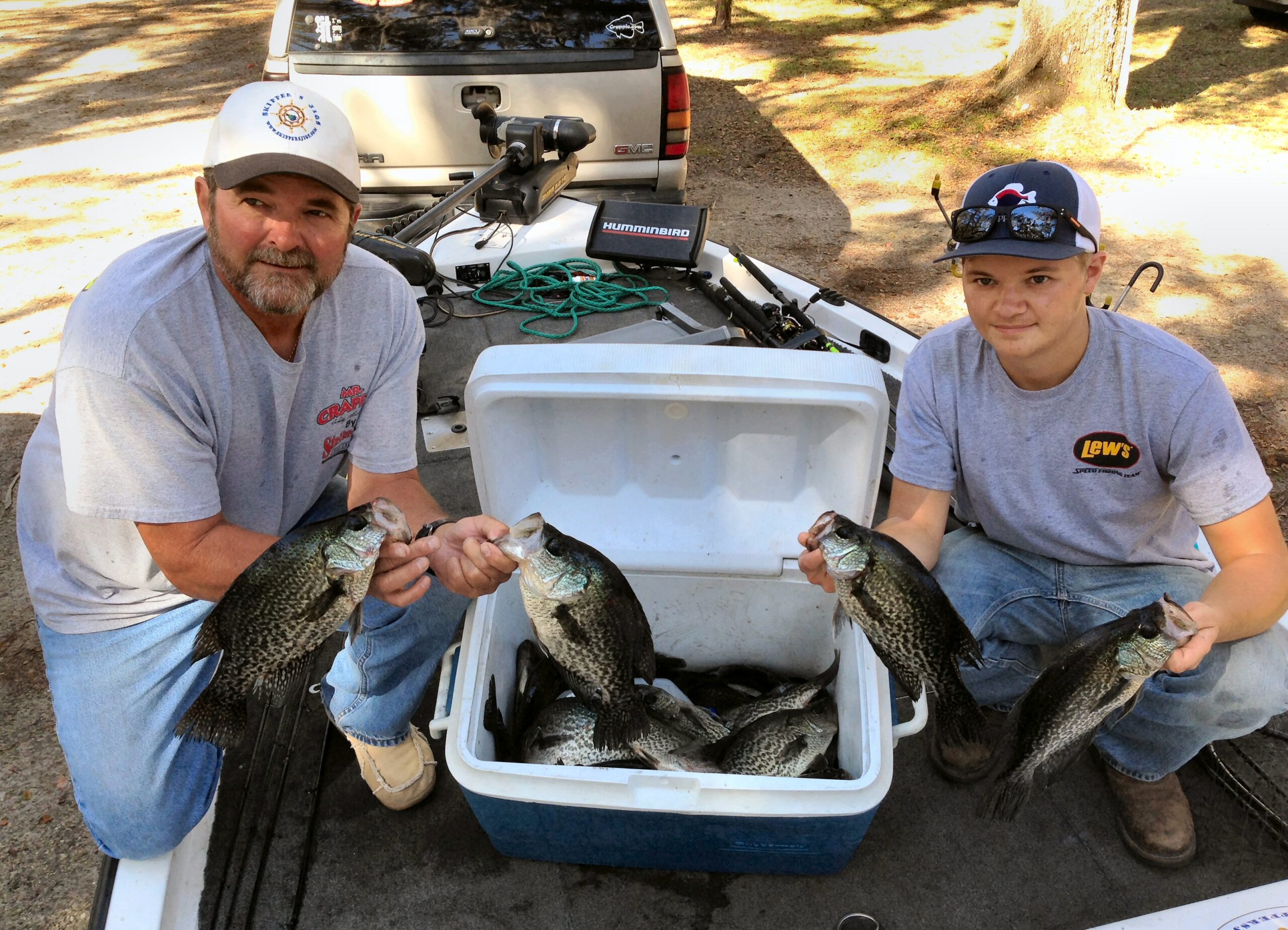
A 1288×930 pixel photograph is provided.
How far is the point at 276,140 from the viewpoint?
2.15 m

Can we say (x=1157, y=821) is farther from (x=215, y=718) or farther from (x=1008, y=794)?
(x=215, y=718)

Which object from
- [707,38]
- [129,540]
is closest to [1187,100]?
[707,38]

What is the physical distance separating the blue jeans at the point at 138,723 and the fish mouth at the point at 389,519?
66 cm

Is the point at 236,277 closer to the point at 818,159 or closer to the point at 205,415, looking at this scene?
the point at 205,415

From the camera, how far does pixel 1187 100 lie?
10.1 meters

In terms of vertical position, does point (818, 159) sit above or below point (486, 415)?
below

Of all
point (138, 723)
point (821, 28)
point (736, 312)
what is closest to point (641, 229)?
point (736, 312)

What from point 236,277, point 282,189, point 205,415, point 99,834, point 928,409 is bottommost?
point 99,834

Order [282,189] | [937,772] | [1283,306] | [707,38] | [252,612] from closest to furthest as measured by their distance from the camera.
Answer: [252,612] < [282,189] < [937,772] < [1283,306] < [707,38]

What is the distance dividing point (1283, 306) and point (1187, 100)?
5.22 meters

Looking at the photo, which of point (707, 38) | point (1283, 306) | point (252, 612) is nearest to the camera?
point (252, 612)

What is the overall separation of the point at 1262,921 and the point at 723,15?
14778 millimetres

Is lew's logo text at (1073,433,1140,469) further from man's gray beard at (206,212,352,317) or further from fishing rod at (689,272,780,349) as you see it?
man's gray beard at (206,212,352,317)

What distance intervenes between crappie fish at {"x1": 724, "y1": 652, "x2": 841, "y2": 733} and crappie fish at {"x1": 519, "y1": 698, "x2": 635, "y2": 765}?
0.45m
